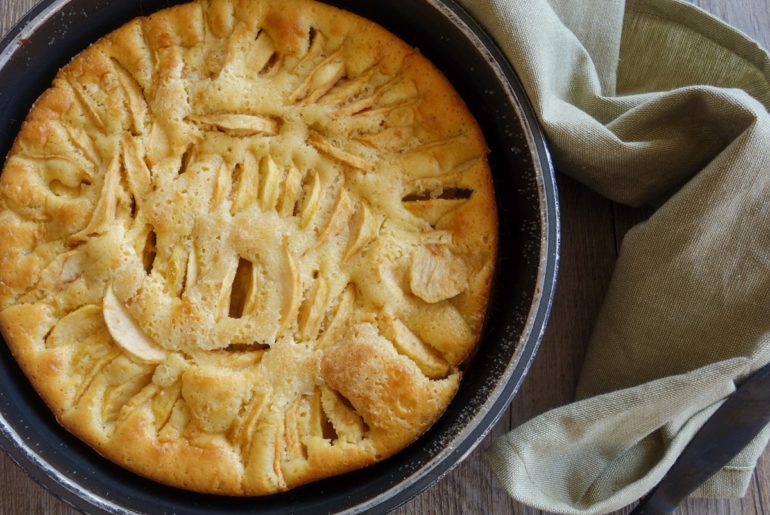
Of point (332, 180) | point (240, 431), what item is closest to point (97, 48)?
point (332, 180)

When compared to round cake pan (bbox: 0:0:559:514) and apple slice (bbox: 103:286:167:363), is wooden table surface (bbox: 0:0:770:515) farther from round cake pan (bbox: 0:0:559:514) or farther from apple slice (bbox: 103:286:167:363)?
apple slice (bbox: 103:286:167:363)

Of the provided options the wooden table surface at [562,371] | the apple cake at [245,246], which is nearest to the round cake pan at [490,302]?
the apple cake at [245,246]

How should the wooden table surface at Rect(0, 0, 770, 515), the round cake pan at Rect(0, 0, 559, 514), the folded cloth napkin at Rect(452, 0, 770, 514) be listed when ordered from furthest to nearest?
the wooden table surface at Rect(0, 0, 770, 515) → the folded cloth napkin at Rect(452, 0, 770, 514) → the round cake pan at Rect(0, 0, 559, 514)

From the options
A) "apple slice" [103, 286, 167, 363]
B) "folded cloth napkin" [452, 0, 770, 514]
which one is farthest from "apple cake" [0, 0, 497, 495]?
"folded cloth napkin" [452, 0, 770, 514]

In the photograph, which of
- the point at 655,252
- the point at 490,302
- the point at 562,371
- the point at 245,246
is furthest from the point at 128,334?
the point at 655,252

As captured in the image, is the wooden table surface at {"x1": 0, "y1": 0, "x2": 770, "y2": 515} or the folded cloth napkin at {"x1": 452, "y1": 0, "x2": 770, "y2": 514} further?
the wooden table surface at {"x1": 0, "y1": 0, "x2": 770, "y2": 515}

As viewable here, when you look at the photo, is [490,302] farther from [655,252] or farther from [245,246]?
[245,246]

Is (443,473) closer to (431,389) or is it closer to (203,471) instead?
(431,389)

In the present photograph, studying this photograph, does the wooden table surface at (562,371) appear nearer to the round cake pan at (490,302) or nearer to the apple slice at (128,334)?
the round cake pan at (490,302)
